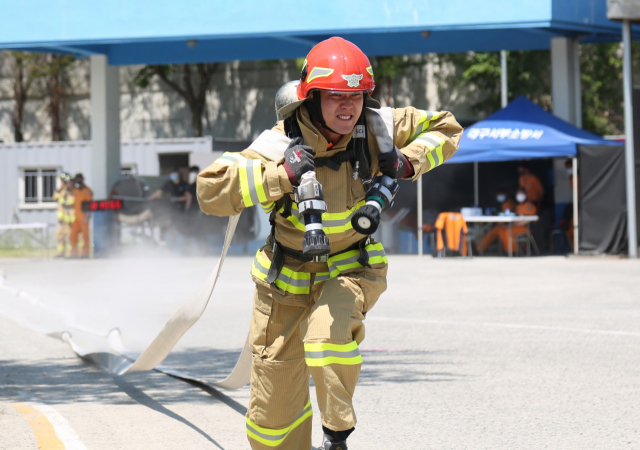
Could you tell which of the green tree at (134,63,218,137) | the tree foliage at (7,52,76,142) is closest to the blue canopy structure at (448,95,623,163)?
the green tree at (134,63,218,137)

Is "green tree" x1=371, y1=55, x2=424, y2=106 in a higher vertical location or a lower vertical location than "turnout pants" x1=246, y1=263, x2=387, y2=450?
higher

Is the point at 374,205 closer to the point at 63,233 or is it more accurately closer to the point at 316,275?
the point at 316,275

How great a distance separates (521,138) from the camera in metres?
18.6

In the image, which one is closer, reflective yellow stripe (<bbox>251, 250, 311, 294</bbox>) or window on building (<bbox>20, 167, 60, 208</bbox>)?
reflective yellow stripe (<bbox>251, 250, 311, 294</bbox>)

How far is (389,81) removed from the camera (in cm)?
3578

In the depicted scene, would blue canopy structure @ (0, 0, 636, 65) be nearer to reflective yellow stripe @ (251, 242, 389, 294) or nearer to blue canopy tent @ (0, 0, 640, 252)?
blue canopy tent @ (0, 0, 640, 252)

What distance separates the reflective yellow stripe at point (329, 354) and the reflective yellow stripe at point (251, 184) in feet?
1.89

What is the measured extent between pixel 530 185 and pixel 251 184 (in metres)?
17.9

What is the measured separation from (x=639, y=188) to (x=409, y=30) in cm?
565

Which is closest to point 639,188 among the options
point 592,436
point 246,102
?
point 592,436

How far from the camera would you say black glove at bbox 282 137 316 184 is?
132 inches

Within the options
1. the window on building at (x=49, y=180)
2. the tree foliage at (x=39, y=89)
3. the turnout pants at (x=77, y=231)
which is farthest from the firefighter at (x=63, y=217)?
the tree foliage at (x=39, y=89)

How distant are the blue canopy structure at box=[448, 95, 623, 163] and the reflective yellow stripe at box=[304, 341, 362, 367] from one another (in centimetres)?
1548

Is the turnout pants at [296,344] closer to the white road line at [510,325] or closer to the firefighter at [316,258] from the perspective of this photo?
the firefighter at [316,258]
